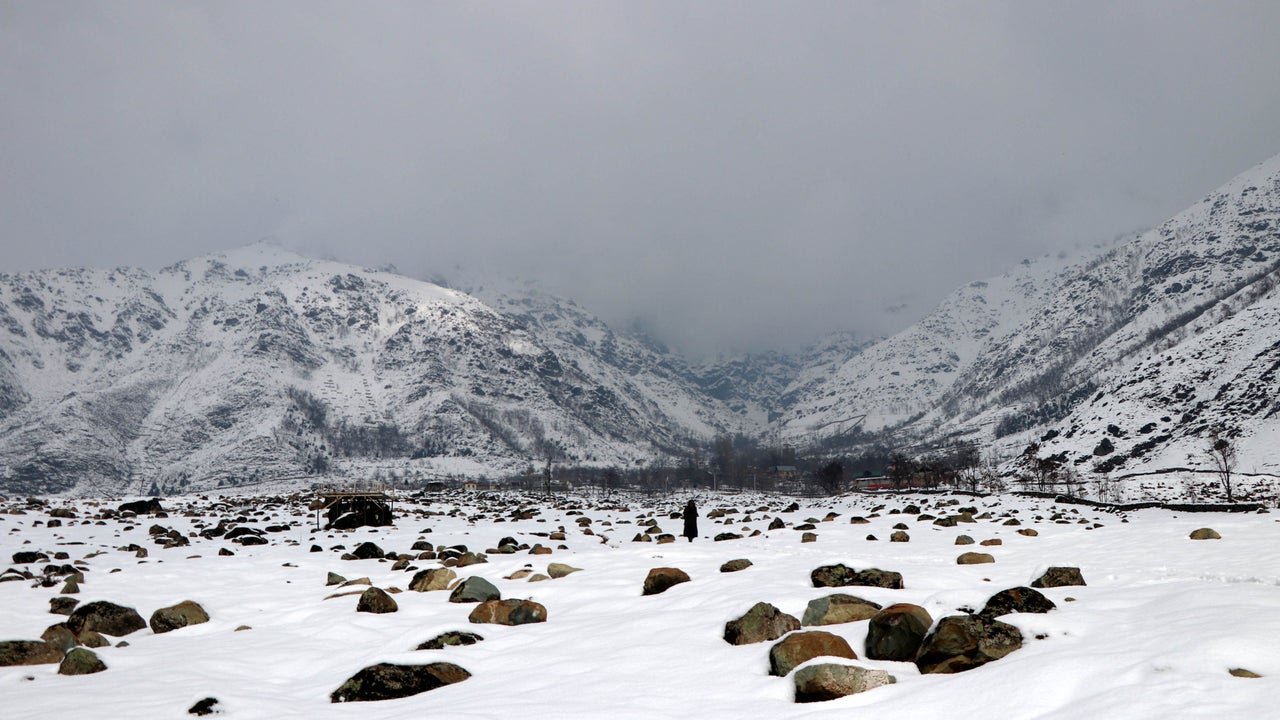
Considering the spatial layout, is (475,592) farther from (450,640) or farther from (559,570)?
(450,640)

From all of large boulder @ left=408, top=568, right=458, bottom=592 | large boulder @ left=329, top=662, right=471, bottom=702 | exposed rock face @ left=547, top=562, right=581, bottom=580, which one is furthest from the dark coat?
large boulder @ left=329, top=662, right=471, bottom=702

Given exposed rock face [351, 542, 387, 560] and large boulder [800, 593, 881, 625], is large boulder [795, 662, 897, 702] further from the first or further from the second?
exposed rock face [351, 542, 387, 560]

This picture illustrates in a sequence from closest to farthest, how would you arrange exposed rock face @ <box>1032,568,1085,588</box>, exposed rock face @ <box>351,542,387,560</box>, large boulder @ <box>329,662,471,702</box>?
large boulder @ <box>329,662,471,702</box> < exposed rock face @ <box>1032,568,1085,588</box> < exposed rock face @ <box>351,542,387,560</box>

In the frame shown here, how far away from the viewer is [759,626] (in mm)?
8992

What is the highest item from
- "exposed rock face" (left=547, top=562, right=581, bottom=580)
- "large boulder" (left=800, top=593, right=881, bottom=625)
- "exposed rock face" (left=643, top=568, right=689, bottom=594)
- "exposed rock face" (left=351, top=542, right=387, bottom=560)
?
"large boulder" (left=800, top=593, right=881, bottom=625)

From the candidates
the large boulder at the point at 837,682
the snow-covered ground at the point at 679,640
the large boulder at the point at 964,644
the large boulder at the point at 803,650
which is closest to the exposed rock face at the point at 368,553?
the snow-covered ground at the point at 679,640

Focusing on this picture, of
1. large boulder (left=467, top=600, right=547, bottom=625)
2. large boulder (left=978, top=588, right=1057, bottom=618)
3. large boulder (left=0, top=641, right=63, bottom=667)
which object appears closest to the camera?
large boulder (left=978, top=588, right=1057, bottom=618)

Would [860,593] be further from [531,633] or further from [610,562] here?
[610,562]

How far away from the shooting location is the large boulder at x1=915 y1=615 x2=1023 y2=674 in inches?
265

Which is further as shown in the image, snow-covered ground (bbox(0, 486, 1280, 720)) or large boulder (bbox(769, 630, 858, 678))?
large boulder (bbox(769, 630, 858, 678))

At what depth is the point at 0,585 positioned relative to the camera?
16.4 metres

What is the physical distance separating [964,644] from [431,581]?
1230cm

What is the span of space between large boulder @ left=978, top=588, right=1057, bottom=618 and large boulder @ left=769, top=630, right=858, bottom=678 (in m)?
2.12

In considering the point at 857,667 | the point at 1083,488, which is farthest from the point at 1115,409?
the point at 857,667
